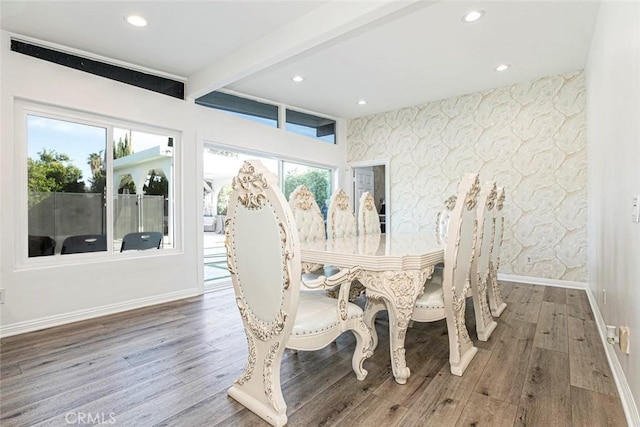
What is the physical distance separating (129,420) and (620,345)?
2.67 metres

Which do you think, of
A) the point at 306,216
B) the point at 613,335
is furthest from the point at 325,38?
the point at 613,335

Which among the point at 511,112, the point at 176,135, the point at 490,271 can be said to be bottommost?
the point at 490,271

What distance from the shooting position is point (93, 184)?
326cm

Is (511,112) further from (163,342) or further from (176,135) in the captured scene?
(163,342)

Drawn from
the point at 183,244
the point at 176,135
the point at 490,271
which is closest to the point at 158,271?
the point at 183,244

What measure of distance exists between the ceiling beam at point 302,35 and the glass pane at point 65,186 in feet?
4.46

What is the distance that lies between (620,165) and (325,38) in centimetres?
226

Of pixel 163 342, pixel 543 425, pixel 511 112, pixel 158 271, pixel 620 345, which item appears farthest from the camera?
pixel 511 112

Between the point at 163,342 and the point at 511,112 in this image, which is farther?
the point at 511,112

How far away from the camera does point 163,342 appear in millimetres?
2471

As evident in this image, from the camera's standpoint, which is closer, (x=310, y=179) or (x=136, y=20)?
(x=136, y=20)

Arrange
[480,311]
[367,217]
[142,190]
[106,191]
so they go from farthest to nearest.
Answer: [367,217]
[142,190]
[106,191]
[480,311]

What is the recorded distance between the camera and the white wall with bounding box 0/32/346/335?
8.91ft

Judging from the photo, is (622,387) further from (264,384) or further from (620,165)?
(264,384)
